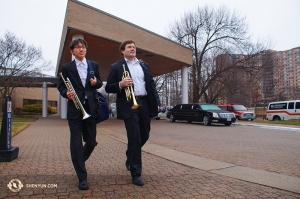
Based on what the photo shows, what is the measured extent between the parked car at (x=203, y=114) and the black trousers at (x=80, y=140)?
42.4 feet

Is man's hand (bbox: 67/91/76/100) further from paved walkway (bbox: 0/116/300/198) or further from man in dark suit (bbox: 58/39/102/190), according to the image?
paved walkway (bbox: 0/116/300/198)

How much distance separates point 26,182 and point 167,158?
2831 millimetres

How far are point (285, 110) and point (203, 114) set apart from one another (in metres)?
9.99

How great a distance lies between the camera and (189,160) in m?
5.21

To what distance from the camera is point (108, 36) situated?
1457 cm

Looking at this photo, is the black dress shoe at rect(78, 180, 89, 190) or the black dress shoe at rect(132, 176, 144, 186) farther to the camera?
the black dress shoe at rect(132, 176, 144, 186)

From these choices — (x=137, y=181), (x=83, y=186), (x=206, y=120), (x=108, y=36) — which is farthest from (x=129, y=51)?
(x=206, y=120)

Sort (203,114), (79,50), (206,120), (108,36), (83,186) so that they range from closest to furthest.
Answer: (83,186), (79,50), (108,36), (206,120), (203,114)

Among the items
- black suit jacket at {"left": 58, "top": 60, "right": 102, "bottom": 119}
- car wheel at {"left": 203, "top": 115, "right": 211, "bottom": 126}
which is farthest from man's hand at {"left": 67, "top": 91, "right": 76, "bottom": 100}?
car wheel at {"left": 203, "top": 115, "right": 211, "bottom": 126}

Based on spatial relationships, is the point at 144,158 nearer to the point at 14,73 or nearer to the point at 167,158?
the point at 167,158

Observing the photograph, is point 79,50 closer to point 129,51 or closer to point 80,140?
point 129,51

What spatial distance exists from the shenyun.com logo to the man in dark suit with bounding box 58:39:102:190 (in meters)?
0.73

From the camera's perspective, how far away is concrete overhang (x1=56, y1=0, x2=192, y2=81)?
13.1m

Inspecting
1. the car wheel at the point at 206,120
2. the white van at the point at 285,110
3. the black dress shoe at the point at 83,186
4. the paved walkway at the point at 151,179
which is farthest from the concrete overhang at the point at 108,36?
the black dress shoe at the point at 83,186
